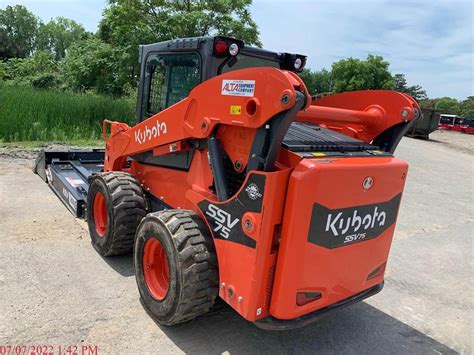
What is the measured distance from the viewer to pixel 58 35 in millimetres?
76125

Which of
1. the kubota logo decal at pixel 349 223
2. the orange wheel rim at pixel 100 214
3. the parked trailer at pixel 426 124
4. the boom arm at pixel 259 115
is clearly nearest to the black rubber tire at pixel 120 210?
the orange wheel rim at pixel 100 214

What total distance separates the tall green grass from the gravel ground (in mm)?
5038

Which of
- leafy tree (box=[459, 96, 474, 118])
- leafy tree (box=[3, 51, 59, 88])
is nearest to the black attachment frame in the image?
leafy tree (box=[3, 51, 59, 88])

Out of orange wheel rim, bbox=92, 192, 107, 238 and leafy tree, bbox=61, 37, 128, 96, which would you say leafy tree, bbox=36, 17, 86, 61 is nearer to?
leafy tree, bbox=61, 37, 128, 96

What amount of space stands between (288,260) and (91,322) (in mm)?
1634

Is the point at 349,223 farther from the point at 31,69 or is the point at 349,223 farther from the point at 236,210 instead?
the point at 31,69

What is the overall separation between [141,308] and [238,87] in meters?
1.97

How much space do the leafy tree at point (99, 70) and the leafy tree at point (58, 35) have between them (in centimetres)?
5940

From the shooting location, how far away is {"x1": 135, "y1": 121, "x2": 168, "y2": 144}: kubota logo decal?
3.48m

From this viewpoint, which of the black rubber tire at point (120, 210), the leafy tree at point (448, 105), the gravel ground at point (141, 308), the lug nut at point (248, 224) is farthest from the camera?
the leafy tree at point (448, 105)

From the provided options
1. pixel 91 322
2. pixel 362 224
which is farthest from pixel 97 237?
pixel 362 224

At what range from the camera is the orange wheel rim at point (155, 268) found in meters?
3.18

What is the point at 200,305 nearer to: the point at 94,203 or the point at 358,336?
the point at 358,336

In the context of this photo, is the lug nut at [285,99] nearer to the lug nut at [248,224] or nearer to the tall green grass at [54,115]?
the lug nut at [248,224]
